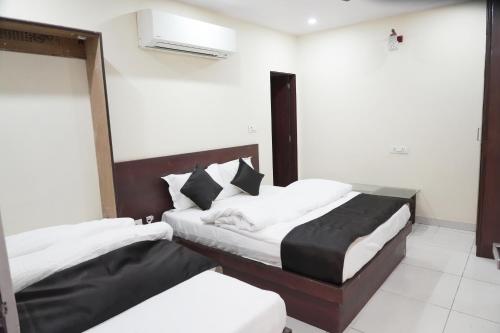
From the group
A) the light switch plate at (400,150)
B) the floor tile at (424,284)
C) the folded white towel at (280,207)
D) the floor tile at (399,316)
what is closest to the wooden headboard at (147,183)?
the folded white towel at (280,207)

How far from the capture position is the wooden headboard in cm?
314

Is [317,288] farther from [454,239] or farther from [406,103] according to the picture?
[406,103]

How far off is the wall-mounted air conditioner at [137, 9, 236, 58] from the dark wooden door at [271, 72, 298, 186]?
1.70m

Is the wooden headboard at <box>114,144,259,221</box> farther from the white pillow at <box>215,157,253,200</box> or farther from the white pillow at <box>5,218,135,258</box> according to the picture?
the white pillow at <box>5,218,135,258</box>

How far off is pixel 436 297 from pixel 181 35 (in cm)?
331

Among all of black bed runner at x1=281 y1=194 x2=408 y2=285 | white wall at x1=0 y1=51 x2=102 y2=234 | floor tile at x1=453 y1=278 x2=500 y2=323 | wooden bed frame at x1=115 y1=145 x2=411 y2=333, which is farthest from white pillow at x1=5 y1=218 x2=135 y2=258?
floor tile at x1=453 y1=278 x2=500 y2=323

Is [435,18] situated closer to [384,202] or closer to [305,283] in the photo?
[384,202]

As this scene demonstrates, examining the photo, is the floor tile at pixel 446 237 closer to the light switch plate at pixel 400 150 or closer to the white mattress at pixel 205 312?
the light switch plate at pixel 400 150

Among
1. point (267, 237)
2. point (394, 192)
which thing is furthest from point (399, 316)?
point (394, 192)

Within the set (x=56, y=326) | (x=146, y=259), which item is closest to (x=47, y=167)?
(x=146, y=259)

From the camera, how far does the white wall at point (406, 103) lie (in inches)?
156

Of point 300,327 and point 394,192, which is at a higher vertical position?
point 394,192

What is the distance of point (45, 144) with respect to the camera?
8.71 feet

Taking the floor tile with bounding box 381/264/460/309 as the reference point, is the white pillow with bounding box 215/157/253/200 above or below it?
above
